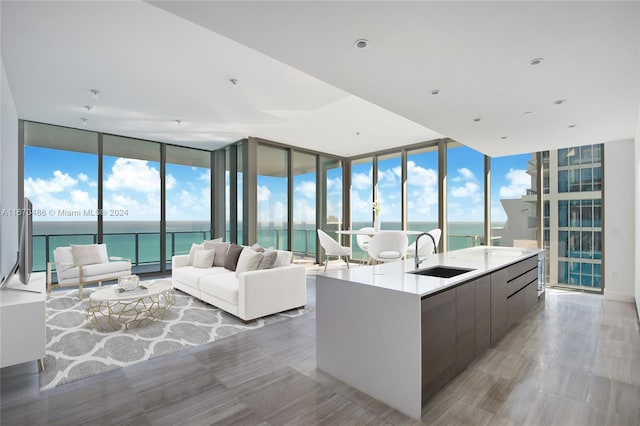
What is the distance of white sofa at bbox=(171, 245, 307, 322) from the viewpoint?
11.3 ft

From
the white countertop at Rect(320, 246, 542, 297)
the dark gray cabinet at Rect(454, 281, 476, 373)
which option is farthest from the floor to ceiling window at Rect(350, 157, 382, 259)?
the dark gray cabinet at Rect(454, 281, 476, 373)

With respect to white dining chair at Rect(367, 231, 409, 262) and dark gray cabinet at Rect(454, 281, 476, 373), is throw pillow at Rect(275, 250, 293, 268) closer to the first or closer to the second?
white dining chair at Rect(367, 231, 409, 262)

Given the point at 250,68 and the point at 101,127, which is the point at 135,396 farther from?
the point at 101,127

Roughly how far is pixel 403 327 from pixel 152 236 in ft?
21.6

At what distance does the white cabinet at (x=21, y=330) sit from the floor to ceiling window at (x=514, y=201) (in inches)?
253

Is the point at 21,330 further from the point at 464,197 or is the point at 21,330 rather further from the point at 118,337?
the point at 464,197

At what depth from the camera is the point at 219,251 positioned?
16.1 feet

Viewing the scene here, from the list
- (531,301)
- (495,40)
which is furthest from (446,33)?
(531,301)

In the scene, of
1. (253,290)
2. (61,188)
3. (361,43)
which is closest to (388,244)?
(253,290)

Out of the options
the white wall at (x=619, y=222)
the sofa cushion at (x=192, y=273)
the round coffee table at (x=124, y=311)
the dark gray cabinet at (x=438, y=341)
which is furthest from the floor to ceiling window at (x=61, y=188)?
the white wall at (x=619, y=222)

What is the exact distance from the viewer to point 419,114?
337 centimetres

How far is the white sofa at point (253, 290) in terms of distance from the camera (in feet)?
11.3

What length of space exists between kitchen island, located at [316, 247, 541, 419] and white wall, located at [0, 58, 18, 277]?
3793mm

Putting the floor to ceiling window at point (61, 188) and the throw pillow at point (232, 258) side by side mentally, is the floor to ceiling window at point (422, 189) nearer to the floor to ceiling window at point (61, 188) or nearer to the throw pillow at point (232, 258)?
the throw pillow at point (232, 258)
